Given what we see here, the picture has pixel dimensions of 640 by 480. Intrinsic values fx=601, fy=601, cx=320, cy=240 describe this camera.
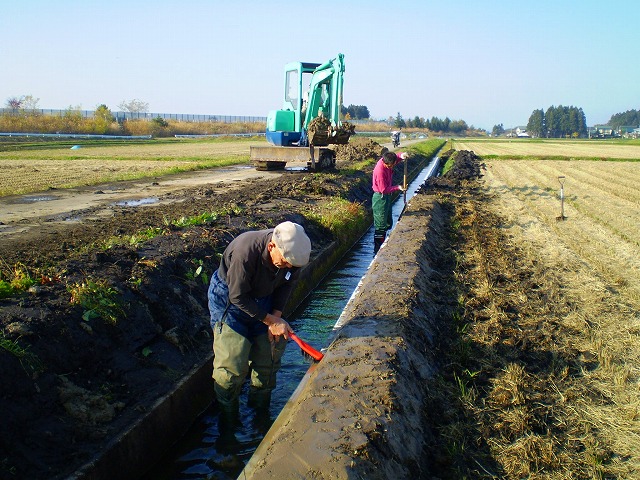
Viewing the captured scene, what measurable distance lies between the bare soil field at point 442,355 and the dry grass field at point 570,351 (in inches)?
0.6

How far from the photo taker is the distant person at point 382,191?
35.2 feet

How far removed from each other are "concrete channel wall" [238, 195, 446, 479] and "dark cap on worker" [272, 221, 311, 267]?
1166mm

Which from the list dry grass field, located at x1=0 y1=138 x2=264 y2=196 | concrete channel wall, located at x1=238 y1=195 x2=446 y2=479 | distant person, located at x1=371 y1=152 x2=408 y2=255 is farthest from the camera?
dry grass field, located at x1=0 y1=138 x2=264 y2=196

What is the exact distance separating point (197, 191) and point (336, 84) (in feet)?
22.5

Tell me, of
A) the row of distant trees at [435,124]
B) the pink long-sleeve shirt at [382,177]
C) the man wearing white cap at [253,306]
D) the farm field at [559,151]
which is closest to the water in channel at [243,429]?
the man wearing white cap at [253,306]

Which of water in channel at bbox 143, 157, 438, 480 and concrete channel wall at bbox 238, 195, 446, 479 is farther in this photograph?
water in channel at bbox 143, 157, 438, 480

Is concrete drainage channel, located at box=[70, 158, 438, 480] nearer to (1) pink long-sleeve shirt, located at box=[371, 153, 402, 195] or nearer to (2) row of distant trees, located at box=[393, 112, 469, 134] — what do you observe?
(1) pink long-sleeve shirt, located at box=[371, 153, 402, 195]

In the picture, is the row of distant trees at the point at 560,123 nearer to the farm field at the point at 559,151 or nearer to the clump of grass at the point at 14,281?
the farm field at the point at 559,151

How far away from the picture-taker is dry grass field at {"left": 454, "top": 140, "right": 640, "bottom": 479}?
4.39 m

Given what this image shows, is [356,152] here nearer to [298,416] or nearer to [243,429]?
[243,429]

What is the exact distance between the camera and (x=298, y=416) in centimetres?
448

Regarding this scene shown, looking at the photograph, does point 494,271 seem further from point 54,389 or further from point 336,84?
point 336,84

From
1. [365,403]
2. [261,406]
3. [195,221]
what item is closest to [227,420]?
[261,406]

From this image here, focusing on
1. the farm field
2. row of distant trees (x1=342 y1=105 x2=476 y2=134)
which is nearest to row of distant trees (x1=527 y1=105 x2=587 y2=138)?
row of distant trees (x1=342 y1=105 x2=476 y2=134)
